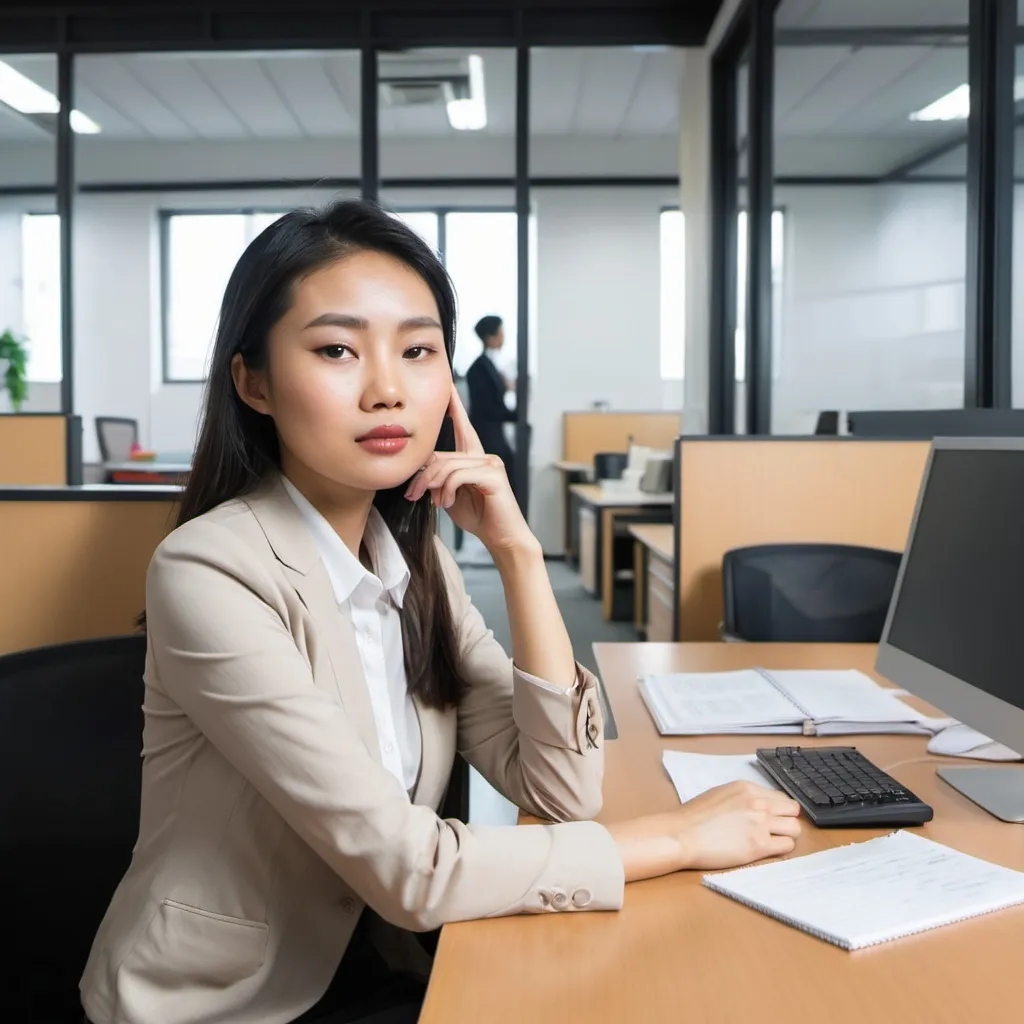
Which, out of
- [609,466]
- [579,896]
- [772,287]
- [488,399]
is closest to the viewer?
[579,896]

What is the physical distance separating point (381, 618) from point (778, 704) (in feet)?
2.11

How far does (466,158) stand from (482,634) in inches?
290

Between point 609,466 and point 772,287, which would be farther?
point 609,466

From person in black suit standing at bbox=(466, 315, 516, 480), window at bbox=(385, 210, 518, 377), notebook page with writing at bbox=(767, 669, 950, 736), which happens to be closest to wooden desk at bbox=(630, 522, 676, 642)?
person in black suit standing at bbox=(466, 315, 516, 480)

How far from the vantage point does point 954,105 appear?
2666 millimetres

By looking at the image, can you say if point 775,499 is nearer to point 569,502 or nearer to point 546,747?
point 546,747

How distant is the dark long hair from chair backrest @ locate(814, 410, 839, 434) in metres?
2.88

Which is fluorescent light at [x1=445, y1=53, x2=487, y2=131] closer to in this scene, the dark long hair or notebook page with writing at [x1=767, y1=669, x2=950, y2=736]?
notebook page with writing at [x1=767, y1=669, x2=950, y2=736]

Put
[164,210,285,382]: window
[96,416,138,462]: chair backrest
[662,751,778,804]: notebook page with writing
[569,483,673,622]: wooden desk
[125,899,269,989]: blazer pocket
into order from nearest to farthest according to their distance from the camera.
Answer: [125,899,269,989]: blazer pocket, [662,751,778,804]: notebook page with writing, [569,483,673,622]: wooden desk, [96,416,138,462]: chair backrest, [164,210,285,382]: window

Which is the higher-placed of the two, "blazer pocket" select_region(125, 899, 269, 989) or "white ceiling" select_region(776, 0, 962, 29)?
"white ceiling" select_region(776, 0, 962, 29)

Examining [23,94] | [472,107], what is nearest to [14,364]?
[23,94]

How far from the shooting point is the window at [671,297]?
8172mm

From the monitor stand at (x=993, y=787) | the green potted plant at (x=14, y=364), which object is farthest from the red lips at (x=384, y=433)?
the green potted plant at (x=14, y=364)

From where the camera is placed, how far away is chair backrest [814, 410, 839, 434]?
3.75 meters
